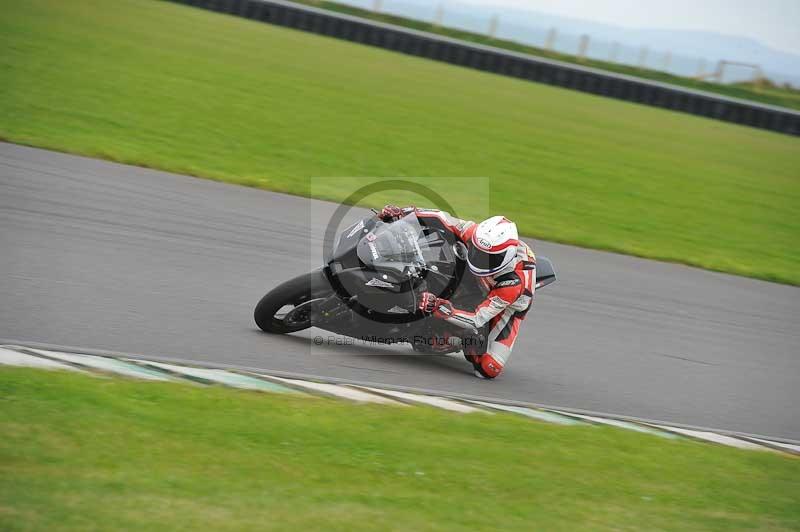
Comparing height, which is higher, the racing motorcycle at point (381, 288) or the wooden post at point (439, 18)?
the wooden post at point (439, 18)

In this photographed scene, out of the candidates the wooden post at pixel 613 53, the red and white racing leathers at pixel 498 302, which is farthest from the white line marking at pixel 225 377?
the wooden post at pixel 613 53

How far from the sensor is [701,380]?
8719 mm

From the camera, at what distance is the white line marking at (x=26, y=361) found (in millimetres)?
5664

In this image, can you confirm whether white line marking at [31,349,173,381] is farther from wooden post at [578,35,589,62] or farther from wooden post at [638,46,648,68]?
wooden post at [638,46,648,68]

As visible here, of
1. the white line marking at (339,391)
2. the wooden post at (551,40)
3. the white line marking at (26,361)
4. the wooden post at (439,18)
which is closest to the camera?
the white line marking at (26,361)

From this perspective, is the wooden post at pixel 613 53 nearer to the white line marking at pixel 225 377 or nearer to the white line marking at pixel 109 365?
the white line marking at pixel 225 377

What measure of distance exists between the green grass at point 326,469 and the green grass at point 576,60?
30153 mm

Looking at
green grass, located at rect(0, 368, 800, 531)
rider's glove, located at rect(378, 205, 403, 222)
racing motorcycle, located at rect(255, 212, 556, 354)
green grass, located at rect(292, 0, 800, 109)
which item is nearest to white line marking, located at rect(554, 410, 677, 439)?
green grass, located at rect(0, 368, 800, 531)

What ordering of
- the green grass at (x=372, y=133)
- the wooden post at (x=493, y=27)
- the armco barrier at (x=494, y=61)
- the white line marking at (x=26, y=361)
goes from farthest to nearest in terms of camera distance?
the wooden post at (x=493, y=27) → the armco barrier at (x=494, y=61) → the green grass at (x=372, y=133) → the white line marking at (x=26, y=361)

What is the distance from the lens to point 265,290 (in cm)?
835

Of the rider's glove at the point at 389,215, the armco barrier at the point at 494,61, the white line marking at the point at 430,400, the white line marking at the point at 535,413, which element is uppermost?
the armco barrier at the point at 494,61

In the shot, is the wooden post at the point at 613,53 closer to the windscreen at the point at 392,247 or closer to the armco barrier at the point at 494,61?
the armco barrier at the point at 494,61

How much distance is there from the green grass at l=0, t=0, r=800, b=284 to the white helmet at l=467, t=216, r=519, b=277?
5.65 metres

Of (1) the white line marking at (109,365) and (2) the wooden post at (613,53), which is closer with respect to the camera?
(1) the white line marking at (109,365)
